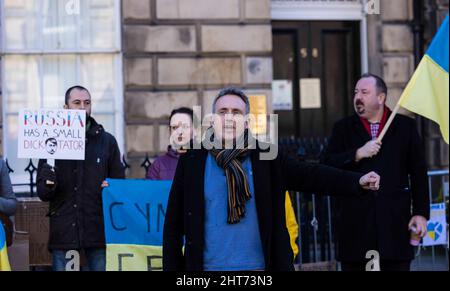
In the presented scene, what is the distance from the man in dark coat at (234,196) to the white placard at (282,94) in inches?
255

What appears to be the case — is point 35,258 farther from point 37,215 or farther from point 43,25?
point 43,25

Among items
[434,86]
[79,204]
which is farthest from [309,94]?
[434,86]

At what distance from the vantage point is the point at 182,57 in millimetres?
11305

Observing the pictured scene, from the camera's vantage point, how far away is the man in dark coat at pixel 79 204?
298 inches

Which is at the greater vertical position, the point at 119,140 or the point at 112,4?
the point at 112,4

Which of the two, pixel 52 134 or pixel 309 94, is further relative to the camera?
pixel 309 94

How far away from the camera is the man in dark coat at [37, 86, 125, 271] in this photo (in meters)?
7.56

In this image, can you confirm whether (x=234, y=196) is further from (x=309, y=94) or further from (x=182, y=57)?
(x=309, y=94)

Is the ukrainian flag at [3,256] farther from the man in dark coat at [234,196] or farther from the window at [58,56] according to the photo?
the window at [58,56]

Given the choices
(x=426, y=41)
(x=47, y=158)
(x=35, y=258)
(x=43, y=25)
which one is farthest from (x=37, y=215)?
(x=426, y=41)

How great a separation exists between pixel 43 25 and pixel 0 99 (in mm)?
1073

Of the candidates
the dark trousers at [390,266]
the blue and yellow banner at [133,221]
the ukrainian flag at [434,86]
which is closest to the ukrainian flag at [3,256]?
the blue and yellow banner at [133,221]

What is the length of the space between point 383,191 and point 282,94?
16.2 ft
